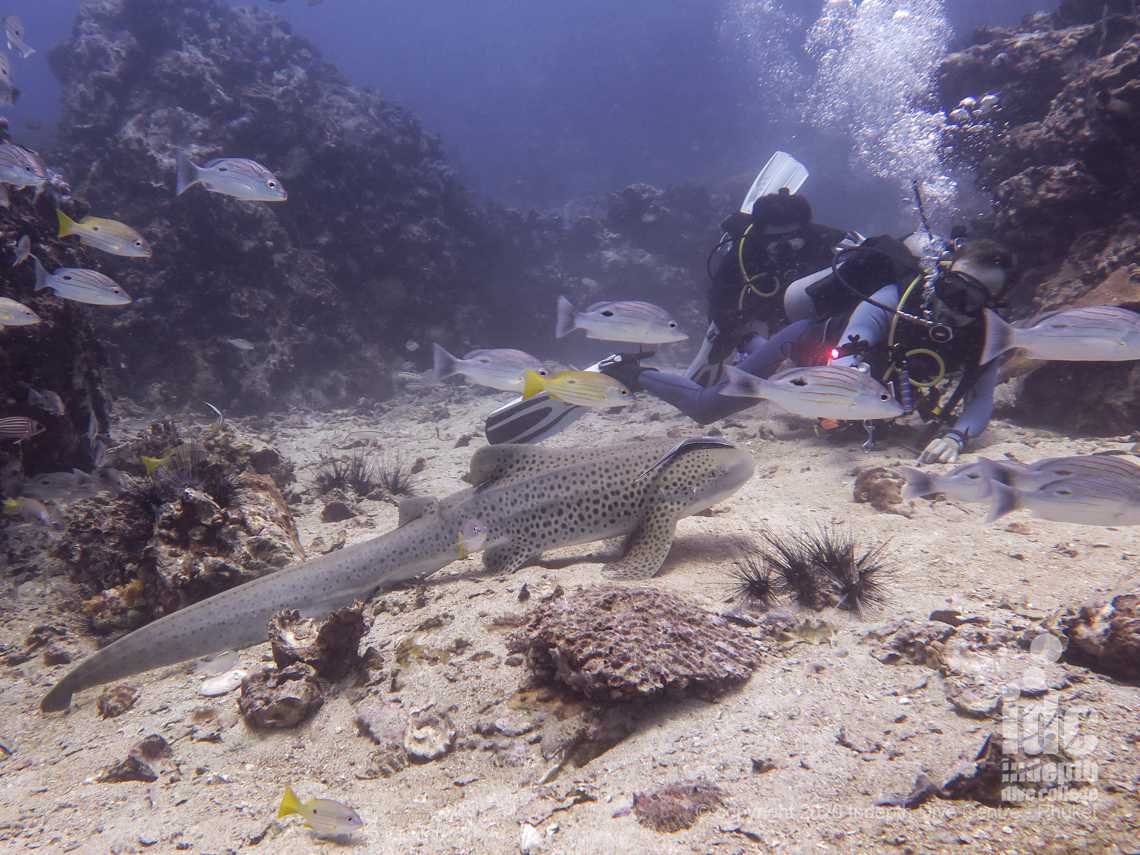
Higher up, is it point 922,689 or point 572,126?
point 572,126

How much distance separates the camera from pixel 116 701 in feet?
11.5

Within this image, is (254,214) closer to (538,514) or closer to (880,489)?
(538,514)

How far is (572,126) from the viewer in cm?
6025

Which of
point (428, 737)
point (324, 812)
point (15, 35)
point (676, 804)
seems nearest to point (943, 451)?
point (676, 804)

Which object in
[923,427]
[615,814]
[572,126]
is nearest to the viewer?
[615,814]

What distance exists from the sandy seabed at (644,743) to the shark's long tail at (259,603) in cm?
17

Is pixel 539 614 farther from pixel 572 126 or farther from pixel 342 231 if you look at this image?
pixel 572 126

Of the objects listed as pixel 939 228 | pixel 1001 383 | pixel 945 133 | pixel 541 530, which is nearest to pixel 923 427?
pixel 1001 383

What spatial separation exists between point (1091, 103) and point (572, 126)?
195 ft

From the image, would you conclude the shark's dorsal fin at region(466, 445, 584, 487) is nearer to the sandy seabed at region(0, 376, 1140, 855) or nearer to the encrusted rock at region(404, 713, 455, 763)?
the sandy seabed at region(0, 376, 1140, 855)

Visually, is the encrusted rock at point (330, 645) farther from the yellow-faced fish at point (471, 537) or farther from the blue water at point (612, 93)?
the blue water at point (612, 93)

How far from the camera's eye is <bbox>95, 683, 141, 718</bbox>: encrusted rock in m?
3.46

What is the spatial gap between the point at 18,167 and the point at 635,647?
807cm

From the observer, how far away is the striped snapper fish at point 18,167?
19.1 feet
